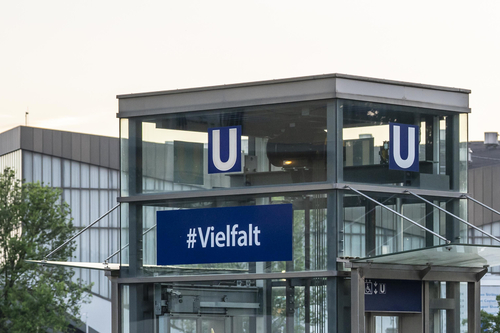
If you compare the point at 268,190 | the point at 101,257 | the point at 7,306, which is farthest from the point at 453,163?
the point at 101,257

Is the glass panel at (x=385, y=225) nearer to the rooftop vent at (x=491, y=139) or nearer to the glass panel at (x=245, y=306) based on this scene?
the glass panel at (x=245, y=306)

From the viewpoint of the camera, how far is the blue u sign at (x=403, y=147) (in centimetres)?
1673

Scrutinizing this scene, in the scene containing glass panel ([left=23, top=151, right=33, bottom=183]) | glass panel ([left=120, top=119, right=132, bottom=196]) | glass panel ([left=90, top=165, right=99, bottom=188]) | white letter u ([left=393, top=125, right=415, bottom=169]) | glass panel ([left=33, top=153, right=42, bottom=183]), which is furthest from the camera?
glass panel ([left=90, top=165, right=99, bottom=188])

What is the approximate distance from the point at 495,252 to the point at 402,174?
2578 mm

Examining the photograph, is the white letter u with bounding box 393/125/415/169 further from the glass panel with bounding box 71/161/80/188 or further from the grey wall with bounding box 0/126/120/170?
the glass panel with bounding box 71/161/80/188

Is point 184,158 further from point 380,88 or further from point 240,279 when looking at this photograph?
point 380,88

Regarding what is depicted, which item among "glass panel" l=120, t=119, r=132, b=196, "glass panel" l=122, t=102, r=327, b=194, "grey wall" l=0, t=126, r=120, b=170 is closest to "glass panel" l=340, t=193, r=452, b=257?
"glass panel" l=122, t=102, r=327, b=194

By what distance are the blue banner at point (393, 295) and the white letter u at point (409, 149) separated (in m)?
2.22

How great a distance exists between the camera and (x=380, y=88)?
54.4 feet

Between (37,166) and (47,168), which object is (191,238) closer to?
(47,168)

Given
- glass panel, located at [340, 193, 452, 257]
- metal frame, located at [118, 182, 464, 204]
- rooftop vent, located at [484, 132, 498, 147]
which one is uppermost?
rooftop vent, located at [484, 132, 498, 147]

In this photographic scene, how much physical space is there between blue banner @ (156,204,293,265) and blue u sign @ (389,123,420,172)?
2.21 metres

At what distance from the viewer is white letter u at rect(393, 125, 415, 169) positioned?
55.0ft

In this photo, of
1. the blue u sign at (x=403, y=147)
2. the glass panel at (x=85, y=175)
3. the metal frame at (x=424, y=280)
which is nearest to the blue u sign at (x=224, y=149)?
the blue u sign at (x=403, y=147)
